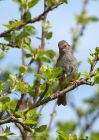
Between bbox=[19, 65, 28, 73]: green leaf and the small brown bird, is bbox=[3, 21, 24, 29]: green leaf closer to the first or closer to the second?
bbox=[19, 65, 28, 73]: green leaf

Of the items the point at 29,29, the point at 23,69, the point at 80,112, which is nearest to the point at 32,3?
the point at 29,29

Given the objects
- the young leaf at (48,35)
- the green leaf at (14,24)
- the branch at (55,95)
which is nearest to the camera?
the branch at (55,95)

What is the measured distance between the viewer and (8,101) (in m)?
3.81

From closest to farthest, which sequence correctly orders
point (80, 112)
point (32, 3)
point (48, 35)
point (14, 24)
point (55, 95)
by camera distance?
point (55, 95), point (14, 24), point (32, 3), point (48, 35), point (80, 112)

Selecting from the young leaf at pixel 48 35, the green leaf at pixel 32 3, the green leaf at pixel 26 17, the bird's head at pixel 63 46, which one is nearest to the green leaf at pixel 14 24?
the green leaf at pixel 26 17

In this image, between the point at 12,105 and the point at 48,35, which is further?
the point at 48,35

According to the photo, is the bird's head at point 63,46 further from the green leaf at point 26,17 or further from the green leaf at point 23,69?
the green leaf at point 26,17

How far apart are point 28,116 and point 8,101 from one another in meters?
0.21

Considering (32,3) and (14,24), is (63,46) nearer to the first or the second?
(32,3)

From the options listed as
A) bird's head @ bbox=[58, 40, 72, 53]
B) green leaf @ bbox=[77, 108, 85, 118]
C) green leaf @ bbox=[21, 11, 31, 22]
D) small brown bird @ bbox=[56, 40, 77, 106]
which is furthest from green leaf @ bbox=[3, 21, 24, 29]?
green leaf @ bbox=[77, 108, 85, 118]

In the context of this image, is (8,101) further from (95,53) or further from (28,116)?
(95,53)

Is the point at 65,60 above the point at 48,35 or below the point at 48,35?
above

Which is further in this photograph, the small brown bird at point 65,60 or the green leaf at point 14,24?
the small brown bird at point 65,60

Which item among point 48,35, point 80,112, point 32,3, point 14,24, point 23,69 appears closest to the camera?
point 14,24
